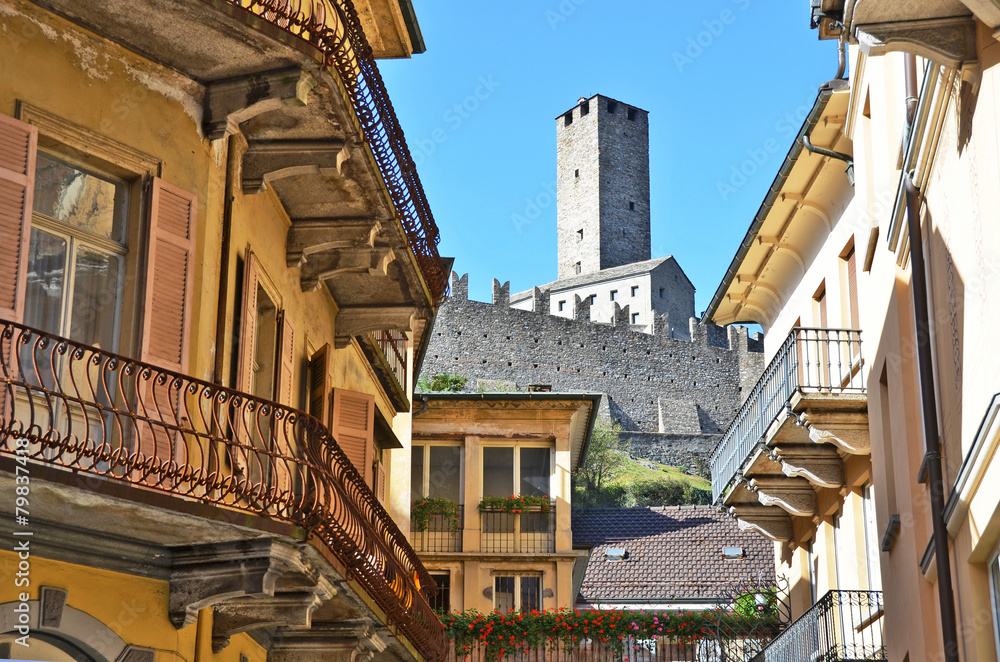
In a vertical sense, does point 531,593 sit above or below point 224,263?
below

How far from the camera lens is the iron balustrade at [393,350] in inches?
738

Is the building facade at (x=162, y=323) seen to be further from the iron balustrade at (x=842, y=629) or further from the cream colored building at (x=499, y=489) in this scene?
the cream colored building at (x=499, y=489)

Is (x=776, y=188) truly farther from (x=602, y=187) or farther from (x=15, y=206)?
(x=602, y=187)

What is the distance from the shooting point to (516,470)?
84.4 feet

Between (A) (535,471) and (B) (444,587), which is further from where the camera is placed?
(A) (535,471)

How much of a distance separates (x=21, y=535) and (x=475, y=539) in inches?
686

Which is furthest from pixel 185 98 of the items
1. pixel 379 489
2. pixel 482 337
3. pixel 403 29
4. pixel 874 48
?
pixel 482 337

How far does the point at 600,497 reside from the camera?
59.3 meters

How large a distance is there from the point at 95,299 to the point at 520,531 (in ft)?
55.1

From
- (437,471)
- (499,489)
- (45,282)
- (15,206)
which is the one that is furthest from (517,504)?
(15,206)

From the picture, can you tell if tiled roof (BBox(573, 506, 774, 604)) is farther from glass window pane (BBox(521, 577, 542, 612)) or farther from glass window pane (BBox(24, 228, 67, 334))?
glass window pane (BBox(24, 228, 67, 334))

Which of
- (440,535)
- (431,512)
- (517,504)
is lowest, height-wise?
(440,535)

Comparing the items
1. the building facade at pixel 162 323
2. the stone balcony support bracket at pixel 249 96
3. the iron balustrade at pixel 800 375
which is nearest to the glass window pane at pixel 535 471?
the iron balustrade at pixel 800 375

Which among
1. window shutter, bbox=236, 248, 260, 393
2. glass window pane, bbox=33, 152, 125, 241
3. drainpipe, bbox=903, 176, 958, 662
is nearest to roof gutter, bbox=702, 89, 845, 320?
drainpipe, bbox=903, 176, 958, 662
